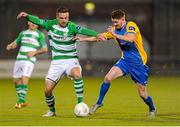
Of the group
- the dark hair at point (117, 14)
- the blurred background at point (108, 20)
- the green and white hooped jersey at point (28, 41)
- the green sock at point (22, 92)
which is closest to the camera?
the dark hair at point (117, 14)

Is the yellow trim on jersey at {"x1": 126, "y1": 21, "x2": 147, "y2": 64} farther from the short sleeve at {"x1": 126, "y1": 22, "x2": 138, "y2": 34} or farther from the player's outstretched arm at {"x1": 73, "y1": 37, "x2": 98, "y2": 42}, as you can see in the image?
the player's outstretched arm at {"x1": 73, "y1": 37, "x2": 98, "y2": 42}

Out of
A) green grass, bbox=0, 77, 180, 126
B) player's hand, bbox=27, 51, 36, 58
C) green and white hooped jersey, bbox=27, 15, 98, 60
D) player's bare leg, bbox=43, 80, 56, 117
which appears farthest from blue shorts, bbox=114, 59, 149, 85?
player's hand, bbox=27, 51, 36, 58

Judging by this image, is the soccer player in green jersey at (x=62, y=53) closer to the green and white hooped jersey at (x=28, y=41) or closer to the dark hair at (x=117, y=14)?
the dark hair at (x=117, y=14)

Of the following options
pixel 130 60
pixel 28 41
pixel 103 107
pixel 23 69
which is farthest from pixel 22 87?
pixel 130 60

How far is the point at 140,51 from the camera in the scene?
15883 millimetres

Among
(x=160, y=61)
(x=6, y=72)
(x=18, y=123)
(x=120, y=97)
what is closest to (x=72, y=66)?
(x=18, y=123)

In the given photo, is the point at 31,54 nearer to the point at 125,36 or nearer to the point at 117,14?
the point at 117,14

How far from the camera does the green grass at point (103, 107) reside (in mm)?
14859

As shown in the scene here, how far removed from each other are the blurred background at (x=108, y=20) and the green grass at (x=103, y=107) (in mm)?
9170

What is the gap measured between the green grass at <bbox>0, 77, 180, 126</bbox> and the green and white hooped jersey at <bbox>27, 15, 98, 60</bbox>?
1380 mm

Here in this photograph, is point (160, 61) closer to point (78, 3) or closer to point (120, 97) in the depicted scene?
point (78, 3)

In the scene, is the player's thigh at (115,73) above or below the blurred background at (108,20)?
below

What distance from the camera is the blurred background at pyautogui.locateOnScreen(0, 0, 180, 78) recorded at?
39562 millimetres

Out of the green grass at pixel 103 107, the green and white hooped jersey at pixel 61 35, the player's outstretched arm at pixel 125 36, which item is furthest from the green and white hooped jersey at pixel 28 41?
the player's outstretched arm at pixel 125 36
